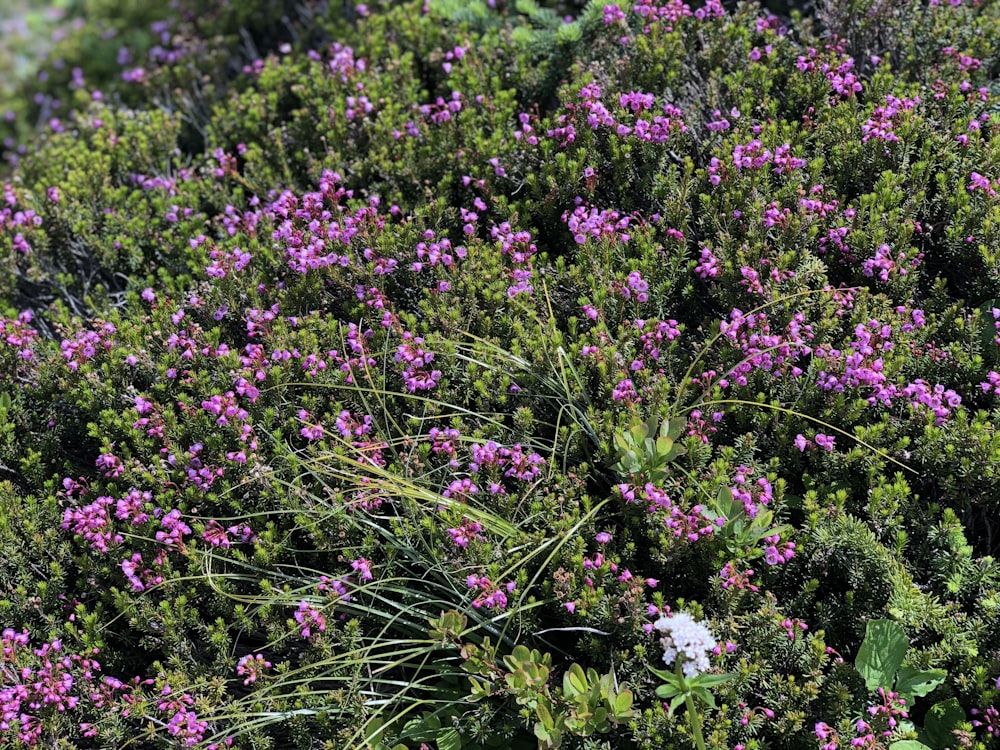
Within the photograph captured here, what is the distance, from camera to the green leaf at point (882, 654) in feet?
Result: 9.37

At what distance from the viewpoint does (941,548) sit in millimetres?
3143

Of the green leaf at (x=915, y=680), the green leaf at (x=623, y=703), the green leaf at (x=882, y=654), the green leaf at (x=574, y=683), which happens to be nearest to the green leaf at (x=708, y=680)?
the green leaf at (x=623, y=703)

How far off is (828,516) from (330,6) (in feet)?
16.0

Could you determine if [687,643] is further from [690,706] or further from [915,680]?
[915,680]

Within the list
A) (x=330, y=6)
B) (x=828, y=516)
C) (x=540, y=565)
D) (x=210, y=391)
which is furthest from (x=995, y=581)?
(x=330, y=6)

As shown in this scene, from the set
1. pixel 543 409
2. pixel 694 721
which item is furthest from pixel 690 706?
pixel 543 409

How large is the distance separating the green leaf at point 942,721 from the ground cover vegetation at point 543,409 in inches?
0.4

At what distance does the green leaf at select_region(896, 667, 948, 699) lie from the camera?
113 inches

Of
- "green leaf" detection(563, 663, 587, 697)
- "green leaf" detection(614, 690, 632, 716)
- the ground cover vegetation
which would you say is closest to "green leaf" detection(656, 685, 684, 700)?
the ground cover vegetation

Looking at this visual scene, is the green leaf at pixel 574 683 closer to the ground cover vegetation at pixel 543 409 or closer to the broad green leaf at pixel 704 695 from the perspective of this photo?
the ground cover vegetation at pixel 543 409

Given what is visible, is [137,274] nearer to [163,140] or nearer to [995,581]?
[163,140]

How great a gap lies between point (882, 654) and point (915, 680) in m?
0.13

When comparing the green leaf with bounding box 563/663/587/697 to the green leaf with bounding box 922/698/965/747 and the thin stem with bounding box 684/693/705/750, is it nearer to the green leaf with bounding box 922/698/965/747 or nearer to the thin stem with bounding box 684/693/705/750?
the thin stem with bounding box 684/693/705/750

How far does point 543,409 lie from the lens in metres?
3.63
